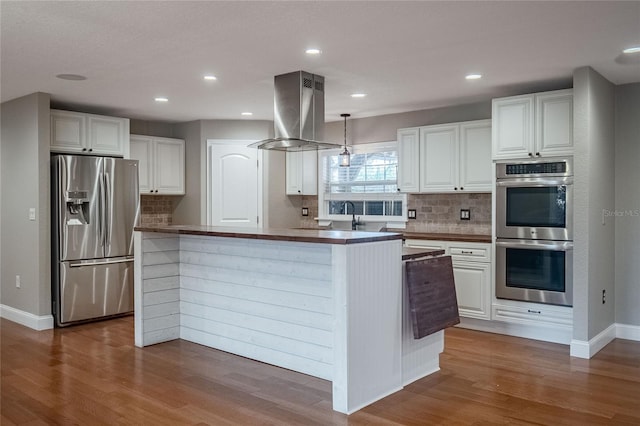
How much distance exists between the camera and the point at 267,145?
4.49m

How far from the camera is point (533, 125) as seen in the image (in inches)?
186

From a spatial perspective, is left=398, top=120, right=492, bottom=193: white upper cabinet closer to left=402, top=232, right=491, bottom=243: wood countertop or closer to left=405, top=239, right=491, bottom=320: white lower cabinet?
left=402, top=232, right=491, bottom=243: wood countertop

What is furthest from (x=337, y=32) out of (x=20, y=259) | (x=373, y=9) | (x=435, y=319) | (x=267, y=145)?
(x=20, y=259)

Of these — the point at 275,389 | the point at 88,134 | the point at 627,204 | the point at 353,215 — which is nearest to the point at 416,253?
the point at 275,389

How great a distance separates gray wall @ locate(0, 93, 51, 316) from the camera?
5.23m

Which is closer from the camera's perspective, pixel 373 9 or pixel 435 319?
pixel 373 9

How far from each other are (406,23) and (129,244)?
412cm

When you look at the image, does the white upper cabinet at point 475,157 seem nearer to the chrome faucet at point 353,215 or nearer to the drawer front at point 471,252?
the drawer front at point 471,252

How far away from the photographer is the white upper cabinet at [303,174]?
277 inches

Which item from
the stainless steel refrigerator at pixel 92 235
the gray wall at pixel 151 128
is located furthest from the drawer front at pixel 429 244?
the gray wall at pixel 151 128

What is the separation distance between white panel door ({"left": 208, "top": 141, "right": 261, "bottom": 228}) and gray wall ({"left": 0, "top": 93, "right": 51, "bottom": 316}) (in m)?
2.06

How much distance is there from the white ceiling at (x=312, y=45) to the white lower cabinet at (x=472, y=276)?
1588 mm

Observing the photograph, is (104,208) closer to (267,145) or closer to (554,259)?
(267,145)

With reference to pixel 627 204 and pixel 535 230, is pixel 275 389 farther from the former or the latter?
pixel 627 204
